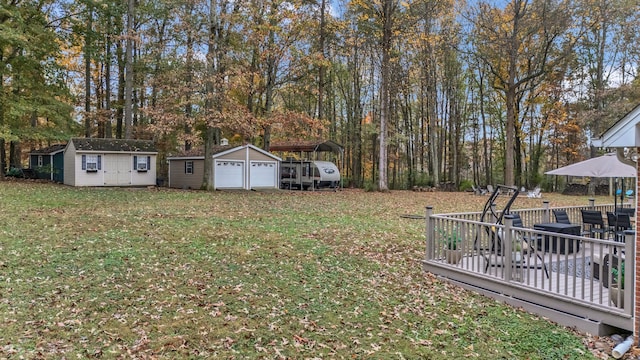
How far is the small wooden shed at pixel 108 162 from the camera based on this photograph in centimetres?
2039

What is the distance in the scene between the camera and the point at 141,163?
2262 centimetres

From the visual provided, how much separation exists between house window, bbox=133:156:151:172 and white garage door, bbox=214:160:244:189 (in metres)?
4.11

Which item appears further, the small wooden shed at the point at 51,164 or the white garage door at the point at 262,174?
the white garage door at the point at 262,174

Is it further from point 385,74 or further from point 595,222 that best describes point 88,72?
point 595,222

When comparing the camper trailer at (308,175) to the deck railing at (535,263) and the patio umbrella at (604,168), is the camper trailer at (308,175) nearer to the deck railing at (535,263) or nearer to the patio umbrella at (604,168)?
the patio umbrella at (604,168)

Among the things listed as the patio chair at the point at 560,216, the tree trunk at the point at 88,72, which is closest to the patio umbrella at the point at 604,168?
the patio chair at the point at 560,216

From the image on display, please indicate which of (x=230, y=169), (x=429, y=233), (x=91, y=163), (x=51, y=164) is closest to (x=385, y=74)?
(x=230, y=169)

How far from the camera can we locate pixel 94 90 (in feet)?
97.4

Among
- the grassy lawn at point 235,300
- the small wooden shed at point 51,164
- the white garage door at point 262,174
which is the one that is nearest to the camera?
the grassy lawn at point 235,300

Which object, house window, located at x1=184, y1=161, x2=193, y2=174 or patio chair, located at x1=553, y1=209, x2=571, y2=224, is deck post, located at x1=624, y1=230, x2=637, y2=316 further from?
house window, located at x1=184, y1=161, x2=193, y2=174

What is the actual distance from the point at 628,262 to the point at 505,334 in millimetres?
1628

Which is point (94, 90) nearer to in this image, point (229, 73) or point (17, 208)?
point (229, 73)

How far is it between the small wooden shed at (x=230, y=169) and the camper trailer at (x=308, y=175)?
979 mm

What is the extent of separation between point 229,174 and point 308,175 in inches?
191
